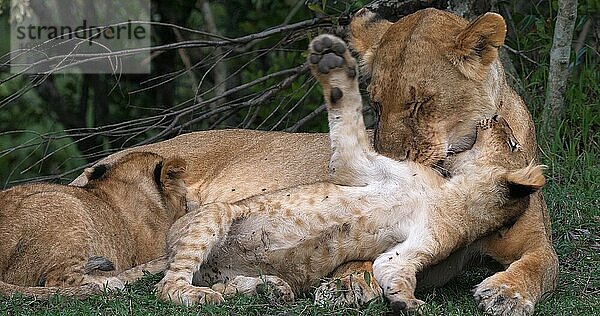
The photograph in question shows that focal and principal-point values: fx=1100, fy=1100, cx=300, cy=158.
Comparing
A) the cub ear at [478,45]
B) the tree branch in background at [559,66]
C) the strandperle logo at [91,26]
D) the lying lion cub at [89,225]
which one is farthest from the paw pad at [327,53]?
the strandperle logo at [91,26]

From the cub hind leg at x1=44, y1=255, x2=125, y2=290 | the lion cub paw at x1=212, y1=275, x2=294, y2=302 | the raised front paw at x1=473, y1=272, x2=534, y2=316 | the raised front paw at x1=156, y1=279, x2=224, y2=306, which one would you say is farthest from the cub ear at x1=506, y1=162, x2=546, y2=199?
the cub hind leg at x1=44, y1=255, x2=125, y2=290

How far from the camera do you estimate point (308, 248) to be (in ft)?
14.4

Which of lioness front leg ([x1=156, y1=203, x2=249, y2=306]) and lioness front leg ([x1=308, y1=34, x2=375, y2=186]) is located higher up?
lioness front leg ([x1=308, y1=34, x2=375, y2=186])

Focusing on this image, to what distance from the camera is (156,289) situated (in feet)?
13.7

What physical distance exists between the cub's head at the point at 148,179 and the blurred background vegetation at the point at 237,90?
3.67 ft

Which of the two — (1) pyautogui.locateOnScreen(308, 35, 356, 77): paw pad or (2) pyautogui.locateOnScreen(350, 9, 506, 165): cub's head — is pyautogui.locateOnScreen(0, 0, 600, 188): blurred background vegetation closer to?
(2) pyautogui.locateOnScreen(350, 9, 506, 165): cub's head

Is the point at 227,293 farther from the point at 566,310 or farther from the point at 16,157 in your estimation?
the point at 16,157

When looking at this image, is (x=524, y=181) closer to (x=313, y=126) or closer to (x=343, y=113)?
(x=343, y=113)

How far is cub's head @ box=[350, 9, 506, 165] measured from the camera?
15.4ft

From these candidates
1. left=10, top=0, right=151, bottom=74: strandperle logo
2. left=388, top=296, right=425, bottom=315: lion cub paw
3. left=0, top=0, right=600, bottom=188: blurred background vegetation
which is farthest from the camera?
left=10, top=0, right=151, bottom=74: strandperle logo

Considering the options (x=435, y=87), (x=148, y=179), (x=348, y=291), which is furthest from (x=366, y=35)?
(x=348, y=291)

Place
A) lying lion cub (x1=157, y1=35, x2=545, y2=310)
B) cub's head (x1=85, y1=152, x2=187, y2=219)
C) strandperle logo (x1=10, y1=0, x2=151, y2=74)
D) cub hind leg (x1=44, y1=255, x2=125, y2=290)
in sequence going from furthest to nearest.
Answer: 1. strandperle logo (x1=10, y1=0, x2=151, y2=74)
2. cub's head (x1=85, y1=152, x2=187, y2=219)
3. cub hind leg (x1=44, y1=255, x2=125, y2=290)
4. lying lion cub (x1=157, y1=35, x2=545, y2=310)

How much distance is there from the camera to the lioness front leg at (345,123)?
177 inches

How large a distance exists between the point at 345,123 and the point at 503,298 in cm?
99
